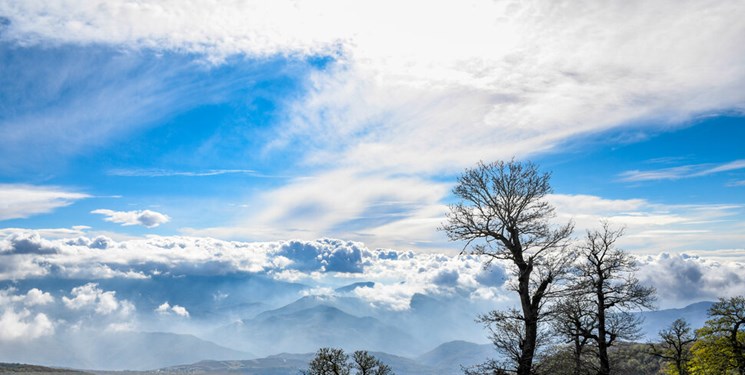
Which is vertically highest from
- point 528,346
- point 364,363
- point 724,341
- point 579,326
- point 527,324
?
point 527,324

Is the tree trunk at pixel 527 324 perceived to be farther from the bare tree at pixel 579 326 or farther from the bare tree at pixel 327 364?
the bare tree at pixel 327 364

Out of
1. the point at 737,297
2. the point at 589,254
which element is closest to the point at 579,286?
the point at 589,254

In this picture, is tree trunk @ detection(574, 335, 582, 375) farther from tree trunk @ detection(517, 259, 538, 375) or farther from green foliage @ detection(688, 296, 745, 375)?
green foliage @ detection(688, 296, 745, 375)

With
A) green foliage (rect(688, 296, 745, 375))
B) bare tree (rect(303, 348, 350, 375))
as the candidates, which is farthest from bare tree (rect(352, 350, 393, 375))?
green foliage (rect(688, 296, 745, 375))

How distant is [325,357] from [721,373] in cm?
3195

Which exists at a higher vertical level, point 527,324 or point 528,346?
point 527,324

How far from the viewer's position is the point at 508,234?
17359 millimetres

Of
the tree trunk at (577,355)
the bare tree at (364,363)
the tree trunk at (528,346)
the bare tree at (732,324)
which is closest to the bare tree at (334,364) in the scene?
the bare tree at (364,363)

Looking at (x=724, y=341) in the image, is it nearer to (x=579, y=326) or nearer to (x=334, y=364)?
(x=579, y=326)

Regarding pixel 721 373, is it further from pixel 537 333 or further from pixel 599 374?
pixel 537 333

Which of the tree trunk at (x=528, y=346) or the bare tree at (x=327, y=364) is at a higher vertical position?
the tree trunk at (x=528, y=346)

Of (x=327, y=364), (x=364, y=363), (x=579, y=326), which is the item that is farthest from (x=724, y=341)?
(x=327, y=364)

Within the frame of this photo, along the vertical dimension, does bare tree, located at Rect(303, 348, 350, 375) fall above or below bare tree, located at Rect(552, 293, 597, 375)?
below

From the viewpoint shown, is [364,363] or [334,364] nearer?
[334,364]
